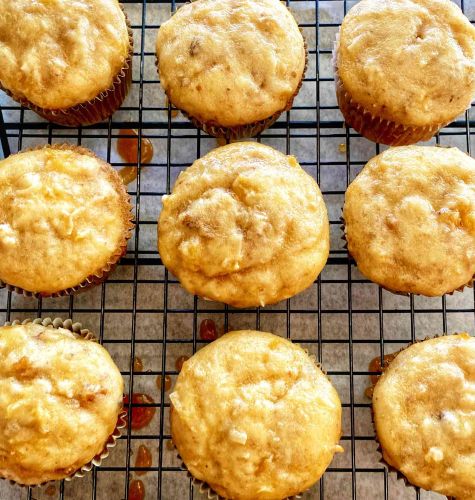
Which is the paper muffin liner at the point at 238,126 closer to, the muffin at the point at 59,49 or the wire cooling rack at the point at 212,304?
the wire cooling rack at the point at 212,304

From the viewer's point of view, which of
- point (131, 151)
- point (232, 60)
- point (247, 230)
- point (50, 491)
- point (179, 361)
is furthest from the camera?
point (131, 151)

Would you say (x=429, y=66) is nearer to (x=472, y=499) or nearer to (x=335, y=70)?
(x=335, y=70)

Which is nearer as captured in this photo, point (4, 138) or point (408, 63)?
point (408, 63)

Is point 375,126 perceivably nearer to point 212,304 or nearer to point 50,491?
point 212,304

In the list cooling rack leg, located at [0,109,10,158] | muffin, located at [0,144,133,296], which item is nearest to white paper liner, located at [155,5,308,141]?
muffin, located at [0,144,133,296]

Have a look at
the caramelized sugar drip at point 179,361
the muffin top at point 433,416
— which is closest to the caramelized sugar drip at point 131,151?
the caramelized sugar drip at point 179,361

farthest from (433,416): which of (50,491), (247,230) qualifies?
(50,491)

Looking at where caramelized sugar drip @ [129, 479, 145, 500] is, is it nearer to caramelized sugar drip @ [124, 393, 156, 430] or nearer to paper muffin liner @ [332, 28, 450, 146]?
caramelized sugar drip @ [124, 393, 156, 430]
